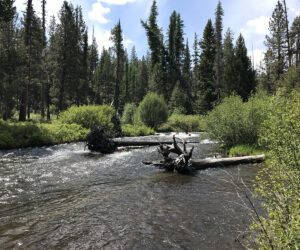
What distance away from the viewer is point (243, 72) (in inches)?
1266

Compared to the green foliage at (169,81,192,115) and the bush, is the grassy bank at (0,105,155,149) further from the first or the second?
the green foliage at (169,81,192,115)

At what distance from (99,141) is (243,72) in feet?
91.5

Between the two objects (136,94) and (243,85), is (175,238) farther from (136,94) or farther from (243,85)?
(136,94)

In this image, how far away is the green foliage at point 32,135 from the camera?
41.3 ft

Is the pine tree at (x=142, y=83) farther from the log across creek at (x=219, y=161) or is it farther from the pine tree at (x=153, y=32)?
the log across creek at (x=219, y=161)

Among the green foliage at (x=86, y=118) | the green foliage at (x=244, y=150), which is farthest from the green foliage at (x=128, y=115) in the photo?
the green foliage at (x=244, y=150)

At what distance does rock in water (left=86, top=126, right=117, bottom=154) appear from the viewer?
1224 cm

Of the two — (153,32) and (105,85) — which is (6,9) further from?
(105,85)

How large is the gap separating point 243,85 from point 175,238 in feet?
107

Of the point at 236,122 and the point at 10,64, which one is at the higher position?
the point at 10,64

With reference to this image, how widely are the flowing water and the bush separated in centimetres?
2019

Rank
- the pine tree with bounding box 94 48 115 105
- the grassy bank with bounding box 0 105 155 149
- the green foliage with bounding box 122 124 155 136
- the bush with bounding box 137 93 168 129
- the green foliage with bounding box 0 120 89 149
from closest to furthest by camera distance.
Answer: the green foliage with bounding box 0 120 89 149
the grassy bank with bounding box 0 105 155 149
the green foliage with bounding box 122 124 155 136
the bush with bounding box 137 93 168 129
the pine tree with bounding box 94 48 115 105

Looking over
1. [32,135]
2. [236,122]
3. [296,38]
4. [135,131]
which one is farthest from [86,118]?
[296,38]

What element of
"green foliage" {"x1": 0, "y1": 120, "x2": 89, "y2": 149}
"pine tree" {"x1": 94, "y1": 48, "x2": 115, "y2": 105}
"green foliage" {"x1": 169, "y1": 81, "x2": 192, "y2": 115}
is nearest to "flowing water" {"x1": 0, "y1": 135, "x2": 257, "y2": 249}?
"green foliage" {"x1": 0, "y1": 120, "x2": 89, "y2": 149}
